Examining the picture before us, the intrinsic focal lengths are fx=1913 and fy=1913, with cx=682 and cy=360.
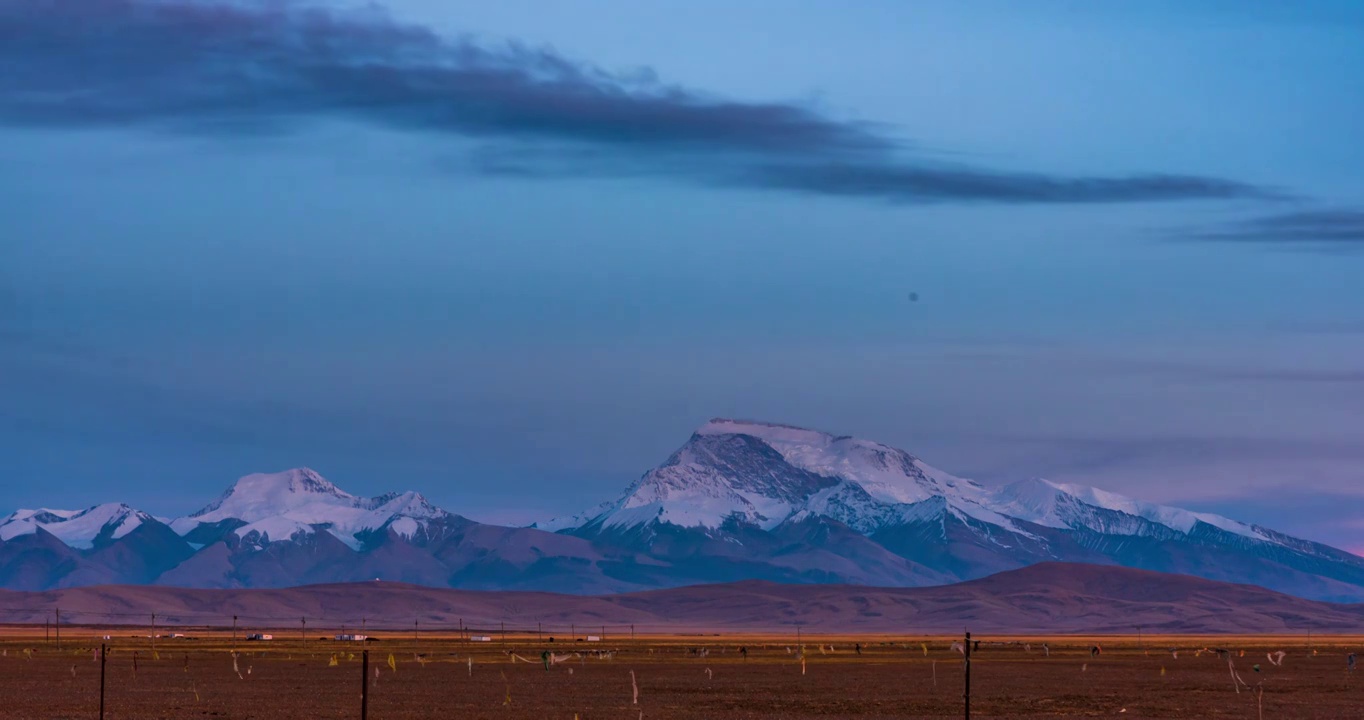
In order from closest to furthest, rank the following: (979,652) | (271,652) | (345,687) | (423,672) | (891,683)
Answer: (345,687)
(891,683)
(423,672)
(271,652)
(979,652)

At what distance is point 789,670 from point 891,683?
14354 mm

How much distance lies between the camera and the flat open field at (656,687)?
6494 centimetres

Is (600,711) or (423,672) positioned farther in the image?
(423,672)

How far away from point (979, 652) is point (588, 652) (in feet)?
99.1

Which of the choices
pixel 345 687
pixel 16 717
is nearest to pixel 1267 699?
pixel 345 687

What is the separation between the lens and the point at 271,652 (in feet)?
418

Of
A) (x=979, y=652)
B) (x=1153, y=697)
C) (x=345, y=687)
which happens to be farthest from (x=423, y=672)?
(x=979, y=652)

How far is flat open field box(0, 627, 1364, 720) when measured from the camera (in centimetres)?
6494

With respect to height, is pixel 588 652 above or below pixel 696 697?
below

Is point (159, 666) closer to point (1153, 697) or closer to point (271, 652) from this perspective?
point (271, 652)

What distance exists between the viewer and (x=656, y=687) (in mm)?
80688

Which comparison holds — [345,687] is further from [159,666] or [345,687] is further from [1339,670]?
[1339,670]

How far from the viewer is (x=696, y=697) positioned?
240 ft

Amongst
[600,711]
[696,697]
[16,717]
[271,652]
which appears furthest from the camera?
[271,652]
